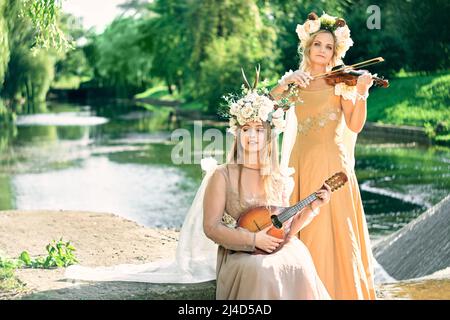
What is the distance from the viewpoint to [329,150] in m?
5.75

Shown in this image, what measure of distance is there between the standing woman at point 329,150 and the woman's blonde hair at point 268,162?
2.26 feet

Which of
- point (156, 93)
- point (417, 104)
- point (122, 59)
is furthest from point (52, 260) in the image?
point (156, 93)

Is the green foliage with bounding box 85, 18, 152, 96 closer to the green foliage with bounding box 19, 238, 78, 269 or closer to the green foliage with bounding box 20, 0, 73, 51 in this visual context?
the green foliage with bounding box 20, 0, 73, 51

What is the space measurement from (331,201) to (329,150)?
1.12ft

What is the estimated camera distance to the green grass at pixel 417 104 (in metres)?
23.8

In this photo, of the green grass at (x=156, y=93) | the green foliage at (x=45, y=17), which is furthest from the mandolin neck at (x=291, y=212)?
the green grass at (x=156, y=93)

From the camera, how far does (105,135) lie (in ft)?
92.3

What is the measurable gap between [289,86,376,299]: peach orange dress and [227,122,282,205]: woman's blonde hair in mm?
727

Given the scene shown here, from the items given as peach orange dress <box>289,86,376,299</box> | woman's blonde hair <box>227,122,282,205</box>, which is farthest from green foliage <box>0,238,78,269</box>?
woman's blonde hair <box>227,122,282,205</box>

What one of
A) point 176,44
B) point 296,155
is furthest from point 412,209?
point 176,44

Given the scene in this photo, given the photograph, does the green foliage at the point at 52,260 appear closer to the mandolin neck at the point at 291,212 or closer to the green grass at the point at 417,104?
the mandolin neck at the point at 291,212

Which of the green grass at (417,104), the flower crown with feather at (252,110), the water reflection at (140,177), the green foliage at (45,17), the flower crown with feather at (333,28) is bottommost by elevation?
the water reflection at (140,177)
